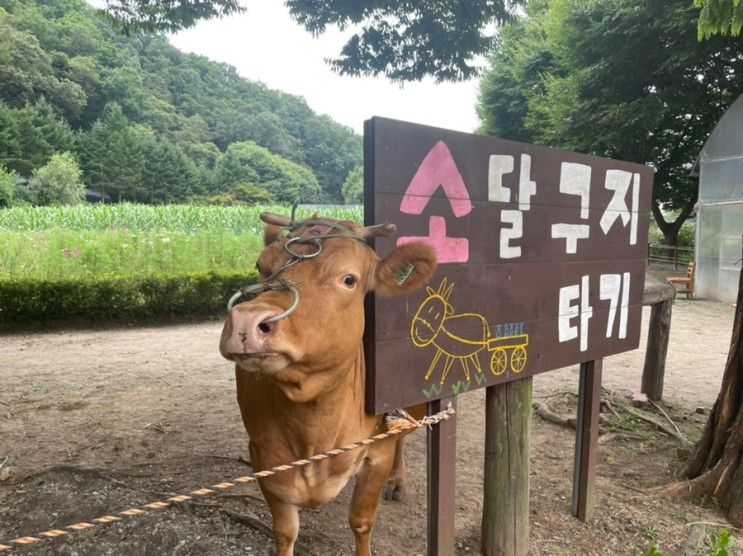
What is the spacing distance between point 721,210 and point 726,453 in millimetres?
11708

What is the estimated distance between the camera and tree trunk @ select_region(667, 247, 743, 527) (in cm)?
322

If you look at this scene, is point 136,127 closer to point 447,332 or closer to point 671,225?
point 671,225

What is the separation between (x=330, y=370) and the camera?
1.69m

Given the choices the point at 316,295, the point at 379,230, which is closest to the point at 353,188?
the point at 379,230

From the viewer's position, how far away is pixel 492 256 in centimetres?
230

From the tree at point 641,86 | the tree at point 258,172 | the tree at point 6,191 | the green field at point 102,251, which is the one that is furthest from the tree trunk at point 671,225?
the tree at point 258,172

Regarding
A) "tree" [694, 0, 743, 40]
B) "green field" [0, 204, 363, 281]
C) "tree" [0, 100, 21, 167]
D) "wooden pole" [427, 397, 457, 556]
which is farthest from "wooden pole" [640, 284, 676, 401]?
"tree" [0, 100, 21, 167]

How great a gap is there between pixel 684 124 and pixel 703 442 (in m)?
19.4

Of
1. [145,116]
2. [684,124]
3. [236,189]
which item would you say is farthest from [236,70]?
[684,124]

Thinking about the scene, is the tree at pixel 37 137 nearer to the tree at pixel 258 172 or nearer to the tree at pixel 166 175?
the tree at pixel 166 175

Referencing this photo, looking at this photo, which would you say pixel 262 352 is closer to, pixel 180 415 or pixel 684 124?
pixel 180 415

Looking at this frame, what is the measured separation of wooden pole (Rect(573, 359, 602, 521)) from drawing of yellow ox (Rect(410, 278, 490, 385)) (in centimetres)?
107

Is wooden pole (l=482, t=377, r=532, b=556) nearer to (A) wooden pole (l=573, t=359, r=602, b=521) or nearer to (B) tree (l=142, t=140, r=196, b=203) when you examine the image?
(A) wooden pole (l=573, t=359, r=602, b=521)

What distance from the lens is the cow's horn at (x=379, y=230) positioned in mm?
1805
